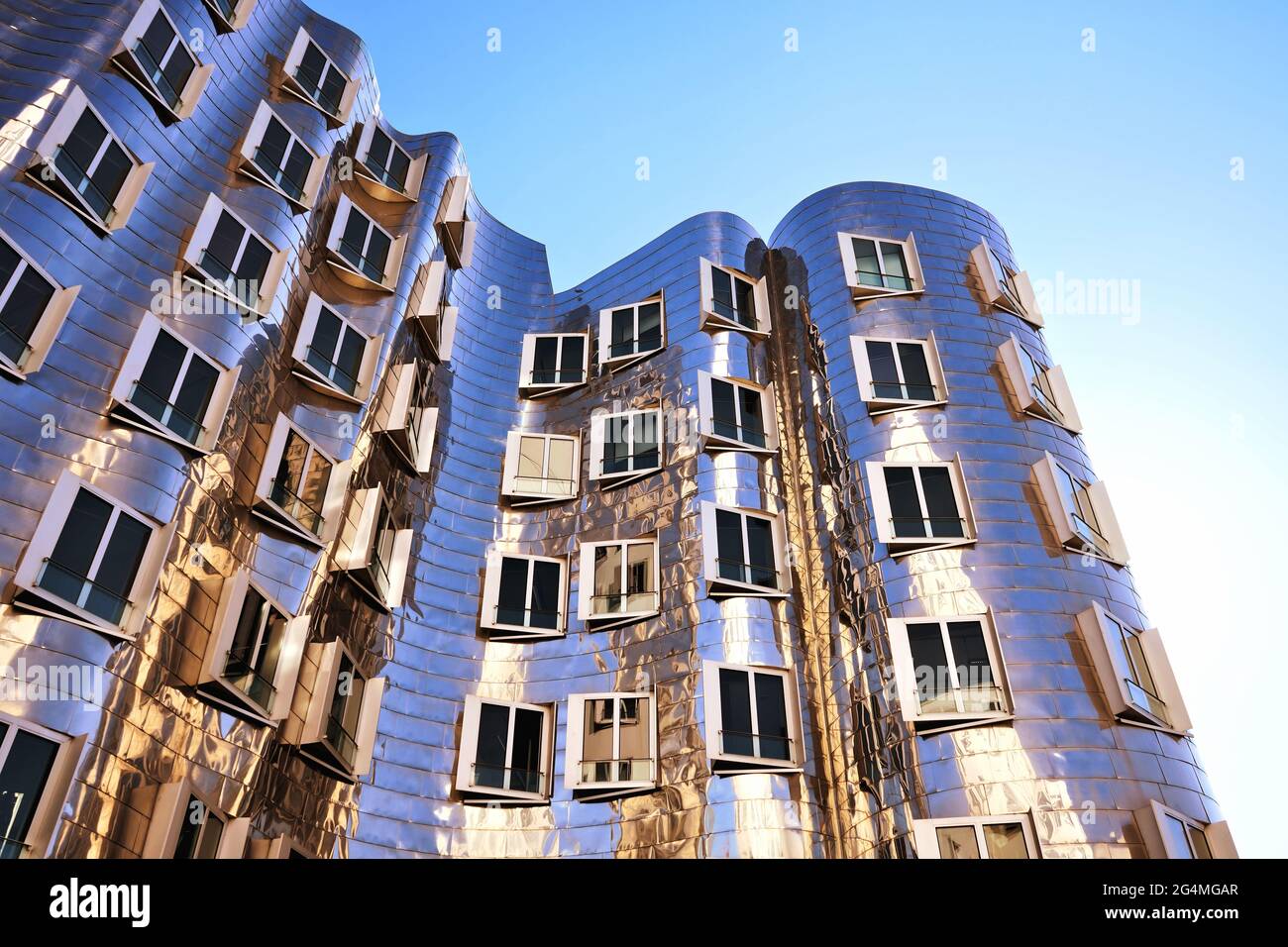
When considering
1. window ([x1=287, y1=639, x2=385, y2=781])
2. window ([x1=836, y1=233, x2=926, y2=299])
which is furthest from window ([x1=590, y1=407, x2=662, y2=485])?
window ([x1=287, y1=639, x2=385, y2=781])

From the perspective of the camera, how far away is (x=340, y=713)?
821 inches

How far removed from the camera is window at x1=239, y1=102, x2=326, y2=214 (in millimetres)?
24703

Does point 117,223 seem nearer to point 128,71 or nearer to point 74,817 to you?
point 128,71

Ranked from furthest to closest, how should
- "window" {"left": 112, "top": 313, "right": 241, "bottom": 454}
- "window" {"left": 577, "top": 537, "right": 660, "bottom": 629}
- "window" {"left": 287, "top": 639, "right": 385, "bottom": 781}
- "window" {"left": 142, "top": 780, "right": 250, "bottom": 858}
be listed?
1. "window" {"left": 577, "top": 537, "right": 660, "bottom": 629}
2. "window" {"left": 287, "top": 639, "right": 385, "bottom": 781}
3. "window" {"left": 112, "top": 313, "right": 241, "bottom": 454}
4. "window" {"left": 142, "top": 780, "right": 250, "bottom": 858}

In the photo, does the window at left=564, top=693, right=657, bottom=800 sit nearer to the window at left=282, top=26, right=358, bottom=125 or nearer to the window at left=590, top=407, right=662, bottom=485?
the window at left=590, top=407, right=662, bottom=485

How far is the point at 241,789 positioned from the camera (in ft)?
59.7

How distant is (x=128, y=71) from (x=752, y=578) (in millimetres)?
18310

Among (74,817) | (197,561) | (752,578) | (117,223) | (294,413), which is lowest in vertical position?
(74,817)

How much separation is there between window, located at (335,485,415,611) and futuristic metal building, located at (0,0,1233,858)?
134 millimetres

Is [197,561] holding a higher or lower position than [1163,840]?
higher

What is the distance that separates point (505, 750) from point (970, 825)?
9996mm

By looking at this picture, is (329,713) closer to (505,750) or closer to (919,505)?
(505,750)
